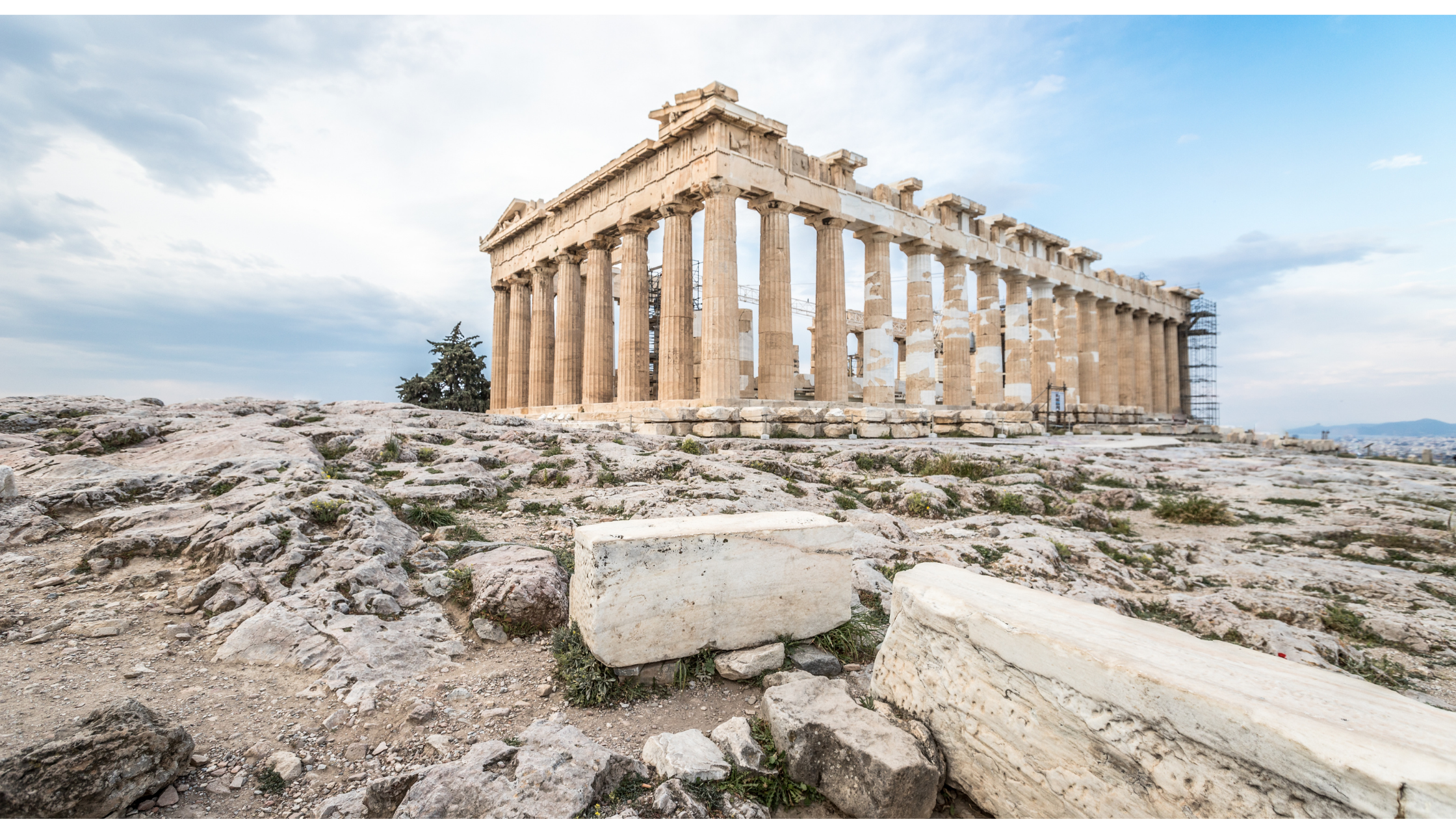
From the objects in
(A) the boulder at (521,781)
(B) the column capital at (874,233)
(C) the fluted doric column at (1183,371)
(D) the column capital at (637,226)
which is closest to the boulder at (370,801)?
(A) the boulder at (521,781)

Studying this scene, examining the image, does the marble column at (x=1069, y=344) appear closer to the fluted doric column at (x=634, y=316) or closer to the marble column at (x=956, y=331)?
the marble column at (x=956, y=331)

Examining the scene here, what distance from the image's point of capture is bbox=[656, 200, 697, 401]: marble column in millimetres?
18141

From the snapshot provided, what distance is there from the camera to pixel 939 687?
3062 mm

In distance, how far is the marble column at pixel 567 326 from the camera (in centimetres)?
2372

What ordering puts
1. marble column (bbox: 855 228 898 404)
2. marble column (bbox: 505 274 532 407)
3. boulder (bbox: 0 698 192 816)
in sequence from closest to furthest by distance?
boulder (bbox: 0 698 192 816) < marble column (bbox: 855 228 898 404) < marble column (bbox: 505 274 532 407)

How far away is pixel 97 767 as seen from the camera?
2.46m

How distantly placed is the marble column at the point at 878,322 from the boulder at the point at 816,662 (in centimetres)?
1686

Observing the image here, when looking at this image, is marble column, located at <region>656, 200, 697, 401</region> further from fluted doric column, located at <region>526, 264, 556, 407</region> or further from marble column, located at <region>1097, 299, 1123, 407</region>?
marble column, located at <region>1097, 299, 1123, 407</region>

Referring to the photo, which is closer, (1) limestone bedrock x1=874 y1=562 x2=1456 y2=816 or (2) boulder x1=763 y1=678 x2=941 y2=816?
(1) limestone bedrock x1=874 y1=562 x2=1456 y2=816

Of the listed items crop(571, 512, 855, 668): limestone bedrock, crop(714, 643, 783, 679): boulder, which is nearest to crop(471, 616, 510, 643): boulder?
crop(571, 512, 855, 668): limestone bedrock

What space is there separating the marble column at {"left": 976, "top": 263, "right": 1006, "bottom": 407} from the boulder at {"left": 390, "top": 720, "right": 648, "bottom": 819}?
80.9ft

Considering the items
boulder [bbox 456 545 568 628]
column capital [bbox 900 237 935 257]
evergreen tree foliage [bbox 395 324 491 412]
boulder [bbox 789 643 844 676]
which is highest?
column capital [bbox 900 237 935 257]

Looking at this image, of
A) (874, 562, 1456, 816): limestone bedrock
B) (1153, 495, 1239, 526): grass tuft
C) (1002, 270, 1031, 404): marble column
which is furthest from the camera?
(1002, 270, 1031, 404): marble column

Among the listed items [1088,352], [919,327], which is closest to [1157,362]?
[1088,352]
